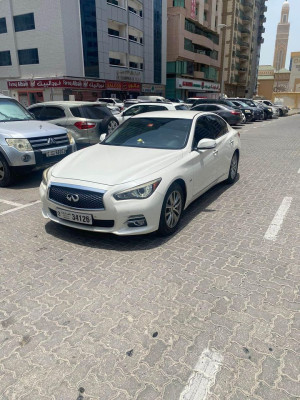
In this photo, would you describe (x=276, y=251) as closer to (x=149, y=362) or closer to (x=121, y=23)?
(x=149, y=362)

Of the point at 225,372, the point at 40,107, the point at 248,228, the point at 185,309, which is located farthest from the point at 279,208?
the point at 40,107

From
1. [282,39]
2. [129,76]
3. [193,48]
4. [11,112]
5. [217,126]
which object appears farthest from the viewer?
[282,39]

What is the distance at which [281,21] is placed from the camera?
133 m

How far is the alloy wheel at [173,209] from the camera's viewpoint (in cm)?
389

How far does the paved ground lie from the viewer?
2018 mm

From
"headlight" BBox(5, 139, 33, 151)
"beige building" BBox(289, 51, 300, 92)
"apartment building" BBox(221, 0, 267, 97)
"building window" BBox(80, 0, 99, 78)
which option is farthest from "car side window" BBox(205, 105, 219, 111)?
"beige building" BBox(289, 51, 300, 92)

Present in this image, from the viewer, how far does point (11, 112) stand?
721 centimetres

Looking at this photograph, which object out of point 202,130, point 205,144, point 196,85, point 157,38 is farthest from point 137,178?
point 196,85

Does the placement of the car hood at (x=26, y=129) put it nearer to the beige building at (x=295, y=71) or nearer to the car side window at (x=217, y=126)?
the car side window at (x=217, y=126)

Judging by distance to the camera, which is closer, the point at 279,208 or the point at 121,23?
the point at 279,208

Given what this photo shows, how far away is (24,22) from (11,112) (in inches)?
1177

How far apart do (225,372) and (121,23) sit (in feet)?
126

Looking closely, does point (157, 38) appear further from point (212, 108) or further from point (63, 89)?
point (212, 108)

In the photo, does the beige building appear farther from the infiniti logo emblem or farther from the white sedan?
the infiniti logo emblem
